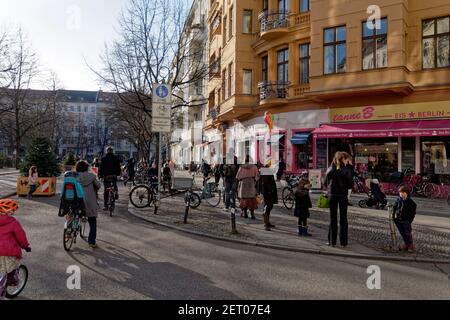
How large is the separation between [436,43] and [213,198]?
1279 centimetres

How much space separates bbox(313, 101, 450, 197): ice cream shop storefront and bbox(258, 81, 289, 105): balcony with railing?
3505 mm

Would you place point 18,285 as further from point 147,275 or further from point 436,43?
point 436,43

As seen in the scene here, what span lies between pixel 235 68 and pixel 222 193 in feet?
46.0

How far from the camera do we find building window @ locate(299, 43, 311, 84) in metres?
22.4

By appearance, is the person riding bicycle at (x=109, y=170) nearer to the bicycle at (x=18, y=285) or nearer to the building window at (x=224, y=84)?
the bicycle at (x=18, y=285)

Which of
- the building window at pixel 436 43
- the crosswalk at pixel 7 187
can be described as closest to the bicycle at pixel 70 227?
the crosswalk at pixel 7 187

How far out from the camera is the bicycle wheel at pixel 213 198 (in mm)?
14633

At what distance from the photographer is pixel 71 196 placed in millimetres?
7406

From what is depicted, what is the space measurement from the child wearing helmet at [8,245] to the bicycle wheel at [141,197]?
330 inches

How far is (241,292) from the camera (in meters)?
5.16

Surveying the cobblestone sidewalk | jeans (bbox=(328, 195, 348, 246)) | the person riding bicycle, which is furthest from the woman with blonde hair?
the person riding bicycle

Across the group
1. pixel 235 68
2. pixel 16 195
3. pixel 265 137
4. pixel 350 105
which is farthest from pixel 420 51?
pixel 16 195

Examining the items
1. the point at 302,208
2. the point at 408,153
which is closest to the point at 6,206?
the point at 302,208

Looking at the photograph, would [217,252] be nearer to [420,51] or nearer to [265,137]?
[420,51]
